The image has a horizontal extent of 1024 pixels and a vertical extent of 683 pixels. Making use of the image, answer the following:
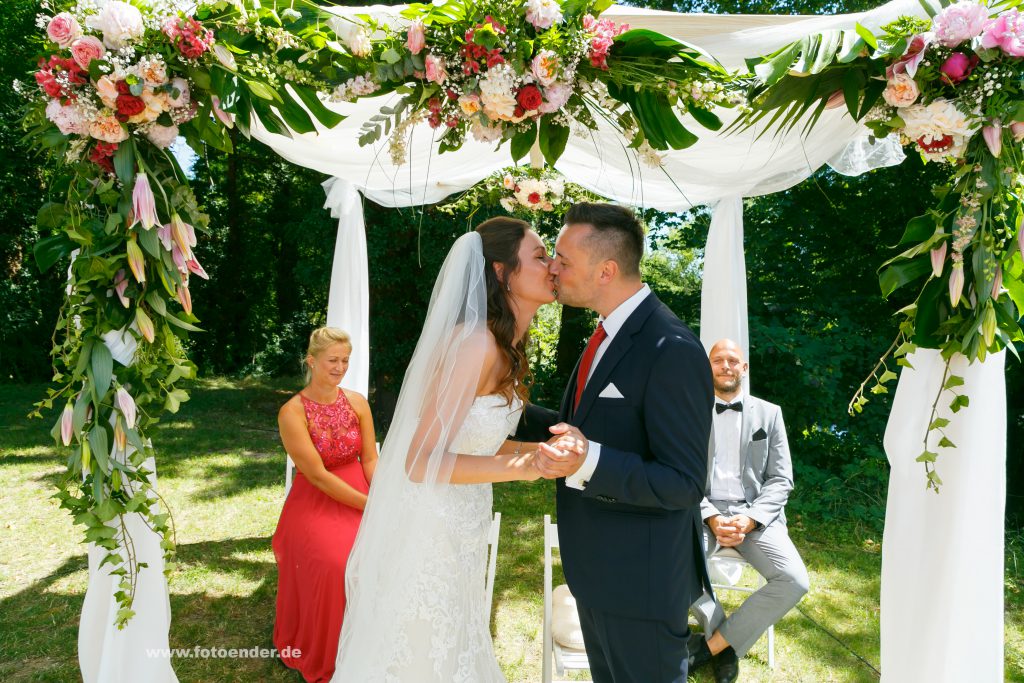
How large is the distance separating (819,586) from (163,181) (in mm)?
5293

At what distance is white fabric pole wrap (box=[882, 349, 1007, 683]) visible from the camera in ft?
9.50

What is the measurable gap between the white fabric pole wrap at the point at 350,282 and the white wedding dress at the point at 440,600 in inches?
103

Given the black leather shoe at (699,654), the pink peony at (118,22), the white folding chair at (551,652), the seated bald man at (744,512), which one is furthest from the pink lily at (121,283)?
the black leather shoe at (699,654)

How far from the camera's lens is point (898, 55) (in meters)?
2.59

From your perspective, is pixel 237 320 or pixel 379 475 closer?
pixel 379 475

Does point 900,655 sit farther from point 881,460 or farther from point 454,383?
point 881,460

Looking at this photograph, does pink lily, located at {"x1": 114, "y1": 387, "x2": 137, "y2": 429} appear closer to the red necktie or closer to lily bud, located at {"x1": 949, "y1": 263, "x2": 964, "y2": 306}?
the red necktie

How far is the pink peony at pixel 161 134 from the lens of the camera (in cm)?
288

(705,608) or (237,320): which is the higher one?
(237,320)

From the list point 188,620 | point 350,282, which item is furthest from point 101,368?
point 350,282

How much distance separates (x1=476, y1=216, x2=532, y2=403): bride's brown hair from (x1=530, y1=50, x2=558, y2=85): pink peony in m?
0.68

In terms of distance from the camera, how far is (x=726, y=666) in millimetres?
4121

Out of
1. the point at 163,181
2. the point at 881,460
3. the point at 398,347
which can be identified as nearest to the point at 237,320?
the point at 398,347

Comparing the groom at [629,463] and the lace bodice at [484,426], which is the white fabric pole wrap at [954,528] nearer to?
the groom at [629,463]
